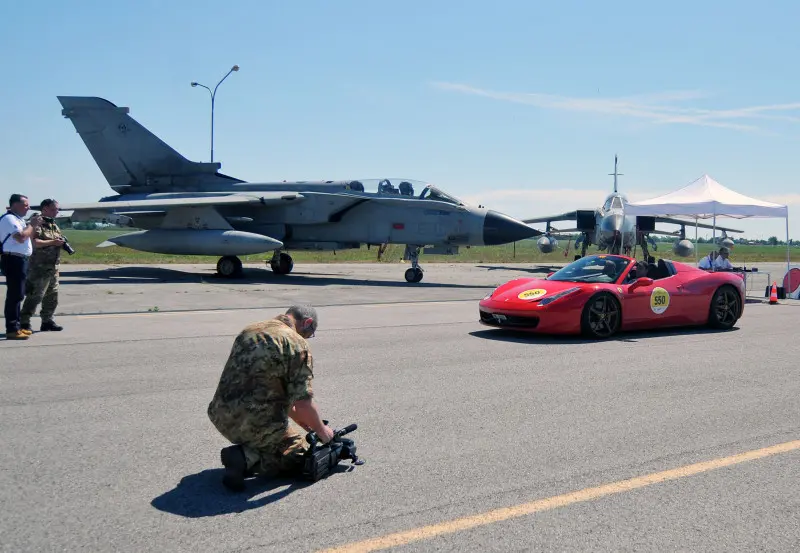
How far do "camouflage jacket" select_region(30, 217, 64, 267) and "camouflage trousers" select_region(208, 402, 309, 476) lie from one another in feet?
22.5

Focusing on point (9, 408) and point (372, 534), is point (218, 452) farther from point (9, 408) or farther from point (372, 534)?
point (9, 408)

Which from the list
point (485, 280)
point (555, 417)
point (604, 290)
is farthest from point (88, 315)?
point (485, 280)

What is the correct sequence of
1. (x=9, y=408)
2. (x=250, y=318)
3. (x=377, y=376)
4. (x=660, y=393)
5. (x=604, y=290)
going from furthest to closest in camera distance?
(x=250, y=318)
(x=604, y=290)
(x=377, y=376)
(x=660, y=393)
(x=9, y=408)

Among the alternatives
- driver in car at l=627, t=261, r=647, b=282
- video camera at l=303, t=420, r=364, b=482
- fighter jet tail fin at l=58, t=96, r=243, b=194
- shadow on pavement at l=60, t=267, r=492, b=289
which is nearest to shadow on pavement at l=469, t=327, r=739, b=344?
driver in car at l=627, t=261, r=647, b=282

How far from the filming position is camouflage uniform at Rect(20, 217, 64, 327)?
9930 mm

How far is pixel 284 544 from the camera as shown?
137 inches

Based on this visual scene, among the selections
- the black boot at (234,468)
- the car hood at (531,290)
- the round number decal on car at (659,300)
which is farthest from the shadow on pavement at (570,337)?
the black boot at (234,468)

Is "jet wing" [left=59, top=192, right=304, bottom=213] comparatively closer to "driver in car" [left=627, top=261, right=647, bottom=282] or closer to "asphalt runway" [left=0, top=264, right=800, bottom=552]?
"asphalt runway" [left=0, top=264, right=800, bottom=552]

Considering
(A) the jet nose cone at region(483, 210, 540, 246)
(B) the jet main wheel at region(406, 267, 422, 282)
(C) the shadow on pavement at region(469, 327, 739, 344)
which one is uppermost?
(A) the jet nose cone at region(483, 210, 540, 246)

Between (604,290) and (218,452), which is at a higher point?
(604,290)

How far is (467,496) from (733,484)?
1.61m

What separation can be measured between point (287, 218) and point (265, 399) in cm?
1896

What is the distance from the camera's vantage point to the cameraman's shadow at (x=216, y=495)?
3938 millimetres

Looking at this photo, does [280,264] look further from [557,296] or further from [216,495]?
[216,495]
